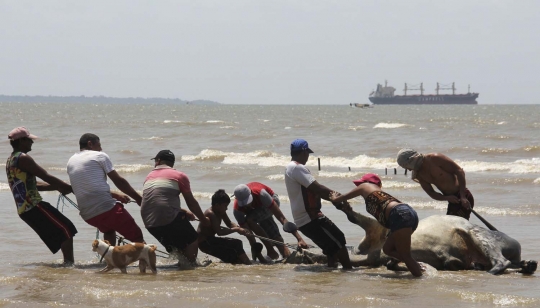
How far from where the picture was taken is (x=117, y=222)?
770cm

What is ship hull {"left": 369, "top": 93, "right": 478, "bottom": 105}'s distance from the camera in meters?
185

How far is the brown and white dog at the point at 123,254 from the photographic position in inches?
→ 289

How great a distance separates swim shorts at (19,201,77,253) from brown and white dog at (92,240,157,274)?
1.89 feet

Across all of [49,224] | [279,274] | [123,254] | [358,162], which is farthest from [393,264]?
[358,162]

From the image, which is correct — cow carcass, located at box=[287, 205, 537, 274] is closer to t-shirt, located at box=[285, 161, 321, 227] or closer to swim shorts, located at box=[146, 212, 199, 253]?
t-shirt, located at box=[285, 161, 321, 227]

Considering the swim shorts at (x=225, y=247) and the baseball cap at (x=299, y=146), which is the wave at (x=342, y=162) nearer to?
the swim shorts at (x=225, y=247)

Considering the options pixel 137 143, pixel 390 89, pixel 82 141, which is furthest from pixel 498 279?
pixel 390 89

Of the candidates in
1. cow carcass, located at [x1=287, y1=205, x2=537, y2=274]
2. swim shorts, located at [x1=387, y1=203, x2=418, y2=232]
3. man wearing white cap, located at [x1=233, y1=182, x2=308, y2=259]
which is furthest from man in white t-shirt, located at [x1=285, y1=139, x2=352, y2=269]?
swim shorts, located at [x1=387, y1=203, x2=418, y2=232]

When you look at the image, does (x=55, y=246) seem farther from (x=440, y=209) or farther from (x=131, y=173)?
(x=131, y=173)

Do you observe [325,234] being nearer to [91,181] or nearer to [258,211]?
[258,211]

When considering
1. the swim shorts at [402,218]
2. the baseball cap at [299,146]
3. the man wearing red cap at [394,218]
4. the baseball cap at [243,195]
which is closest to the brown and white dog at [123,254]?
the baseball cap at [243,195]

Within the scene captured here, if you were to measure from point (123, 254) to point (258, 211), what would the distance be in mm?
1843

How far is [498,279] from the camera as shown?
7.32 metres

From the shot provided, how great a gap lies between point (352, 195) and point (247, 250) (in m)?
2.63
